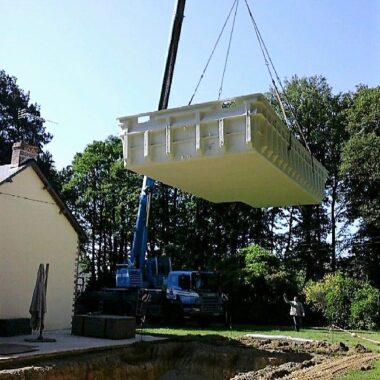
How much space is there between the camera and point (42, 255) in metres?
18.0

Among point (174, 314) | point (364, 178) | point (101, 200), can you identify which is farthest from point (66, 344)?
point (101, 200)

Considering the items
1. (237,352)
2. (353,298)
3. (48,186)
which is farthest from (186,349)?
(353,298)

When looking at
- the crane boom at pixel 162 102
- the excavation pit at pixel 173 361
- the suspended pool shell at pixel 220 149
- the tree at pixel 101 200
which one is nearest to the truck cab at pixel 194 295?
the crane boom at pixel 162 102

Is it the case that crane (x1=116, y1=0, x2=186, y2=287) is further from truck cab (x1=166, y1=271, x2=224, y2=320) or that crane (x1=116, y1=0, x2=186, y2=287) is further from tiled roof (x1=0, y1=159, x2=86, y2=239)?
tiled roof (x1=0, y1=159, x2=86, y2=239)

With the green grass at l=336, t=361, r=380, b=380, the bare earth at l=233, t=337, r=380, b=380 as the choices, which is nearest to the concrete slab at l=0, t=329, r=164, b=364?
the bare earth at l=233, t=337, r=380, b=380

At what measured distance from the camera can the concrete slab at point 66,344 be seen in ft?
39.4

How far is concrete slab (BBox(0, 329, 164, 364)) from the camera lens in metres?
12.0

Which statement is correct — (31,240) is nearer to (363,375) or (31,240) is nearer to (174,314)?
(174,314)

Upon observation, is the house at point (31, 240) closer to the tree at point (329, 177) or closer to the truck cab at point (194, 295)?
the truck cab at point (194, 295)

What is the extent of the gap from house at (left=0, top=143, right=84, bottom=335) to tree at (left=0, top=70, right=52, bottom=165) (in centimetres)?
2466

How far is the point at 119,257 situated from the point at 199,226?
8566mm

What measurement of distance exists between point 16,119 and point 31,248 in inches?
1111

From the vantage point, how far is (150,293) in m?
23.3

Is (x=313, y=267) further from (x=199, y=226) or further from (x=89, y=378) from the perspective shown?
(x=89, y=378)
